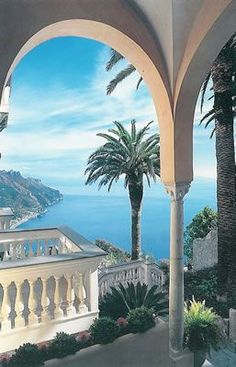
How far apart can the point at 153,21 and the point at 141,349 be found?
3893mm

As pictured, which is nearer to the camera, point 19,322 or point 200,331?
point 19,322

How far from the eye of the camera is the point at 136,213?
11.2m

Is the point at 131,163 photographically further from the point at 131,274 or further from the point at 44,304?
the point at 44,304

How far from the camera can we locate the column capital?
13.4ft

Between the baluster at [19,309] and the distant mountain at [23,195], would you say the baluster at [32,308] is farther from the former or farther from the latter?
the distant mountain at [23,195]

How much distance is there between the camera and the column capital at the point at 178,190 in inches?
161

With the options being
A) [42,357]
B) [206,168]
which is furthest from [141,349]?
[206,168]

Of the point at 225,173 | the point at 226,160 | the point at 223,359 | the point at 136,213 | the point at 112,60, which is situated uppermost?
the point at 112,60

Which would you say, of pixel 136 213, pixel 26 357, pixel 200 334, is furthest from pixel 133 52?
pixel 136 213

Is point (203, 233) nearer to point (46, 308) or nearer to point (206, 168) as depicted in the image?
point (206, 168)

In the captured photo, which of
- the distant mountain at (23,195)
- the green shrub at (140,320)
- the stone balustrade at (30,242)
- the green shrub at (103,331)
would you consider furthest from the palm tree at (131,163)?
the distant mountain at (23,195)

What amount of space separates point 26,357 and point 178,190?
2.49 meters

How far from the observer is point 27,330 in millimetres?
3369

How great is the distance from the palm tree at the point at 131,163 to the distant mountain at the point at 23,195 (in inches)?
357
